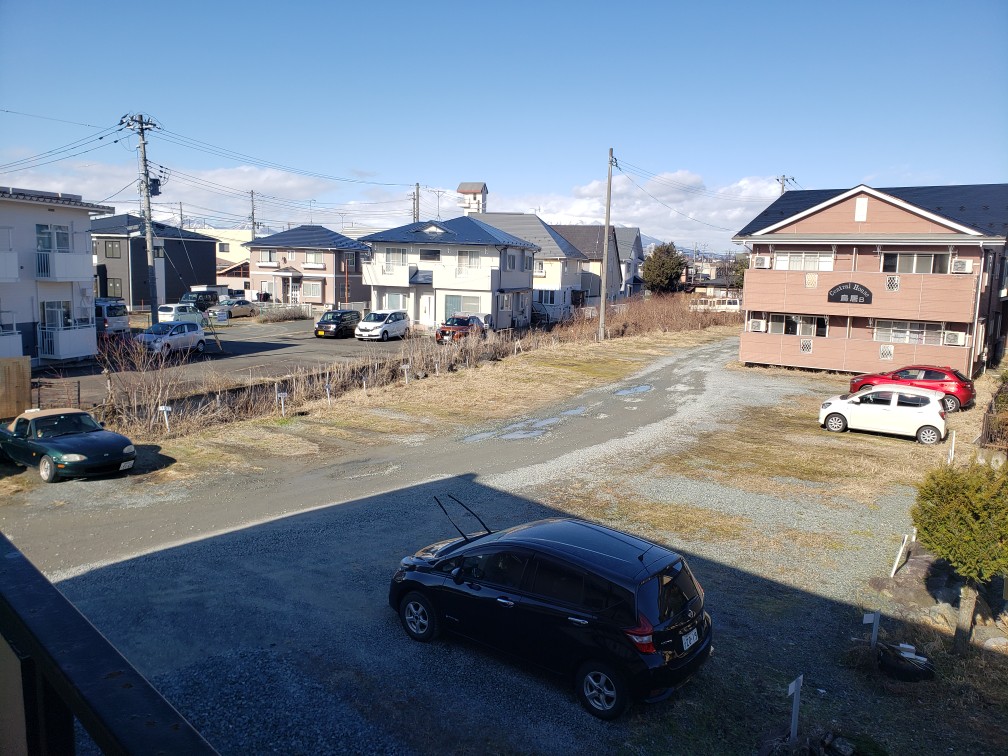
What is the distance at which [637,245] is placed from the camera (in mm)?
90500

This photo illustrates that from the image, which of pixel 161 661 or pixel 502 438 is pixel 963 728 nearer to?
pixel 161 661

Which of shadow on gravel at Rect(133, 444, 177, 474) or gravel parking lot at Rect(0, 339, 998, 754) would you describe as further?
shadow on gravel at Rect(133, 444, 177, 474)

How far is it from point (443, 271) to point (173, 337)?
1809 cm

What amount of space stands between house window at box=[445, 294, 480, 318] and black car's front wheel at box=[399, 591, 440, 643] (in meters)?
38.3

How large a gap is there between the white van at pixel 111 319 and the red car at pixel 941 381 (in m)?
33.6

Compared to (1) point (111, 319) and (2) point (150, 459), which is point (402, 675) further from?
(1) point (111, 319)

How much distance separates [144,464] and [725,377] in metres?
23.0

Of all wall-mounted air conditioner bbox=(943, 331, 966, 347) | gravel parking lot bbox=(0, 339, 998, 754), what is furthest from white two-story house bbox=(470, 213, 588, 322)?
gravel parking lot bbox=(0, 339, 998, 754)

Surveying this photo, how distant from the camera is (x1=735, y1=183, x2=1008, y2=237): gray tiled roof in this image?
110ft

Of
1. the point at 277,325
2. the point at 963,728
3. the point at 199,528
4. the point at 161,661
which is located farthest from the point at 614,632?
the point at 277,325

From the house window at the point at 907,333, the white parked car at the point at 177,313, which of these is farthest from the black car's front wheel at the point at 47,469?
the white parked car at the point at 177,313

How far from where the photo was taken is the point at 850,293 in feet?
104

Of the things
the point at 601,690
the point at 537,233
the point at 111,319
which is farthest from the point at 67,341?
the point at 537,233

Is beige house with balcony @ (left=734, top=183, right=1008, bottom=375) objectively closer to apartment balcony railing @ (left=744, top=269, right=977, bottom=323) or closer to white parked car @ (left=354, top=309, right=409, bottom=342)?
apartment balcony railing @ (left=744, top=269, right=977, bottom=323)
